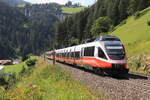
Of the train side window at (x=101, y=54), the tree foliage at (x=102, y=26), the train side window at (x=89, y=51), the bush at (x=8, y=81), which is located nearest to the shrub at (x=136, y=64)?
the train side window at (x=89, y=51)

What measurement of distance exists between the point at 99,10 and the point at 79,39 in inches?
764

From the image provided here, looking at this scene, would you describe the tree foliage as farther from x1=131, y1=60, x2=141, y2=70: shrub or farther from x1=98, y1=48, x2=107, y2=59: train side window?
x1=98, y1=48, x2=107, y2=59: train side window

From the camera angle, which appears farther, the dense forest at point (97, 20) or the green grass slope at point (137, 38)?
Answer: the dense forest at point (97, 20)

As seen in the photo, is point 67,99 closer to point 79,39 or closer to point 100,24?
point 100,24

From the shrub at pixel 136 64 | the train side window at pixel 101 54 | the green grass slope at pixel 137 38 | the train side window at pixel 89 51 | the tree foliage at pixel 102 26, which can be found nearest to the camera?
the train side window at pixel 101 54

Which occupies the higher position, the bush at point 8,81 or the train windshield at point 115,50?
the train windshield at point 115,50

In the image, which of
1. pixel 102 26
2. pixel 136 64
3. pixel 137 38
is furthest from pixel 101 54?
pixel 102 26

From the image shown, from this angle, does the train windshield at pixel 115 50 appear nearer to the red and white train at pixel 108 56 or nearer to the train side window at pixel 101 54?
the red and white train at pixel 108 56

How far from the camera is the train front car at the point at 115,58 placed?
69.6 feet

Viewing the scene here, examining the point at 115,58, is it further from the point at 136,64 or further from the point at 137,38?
the point at 137,38

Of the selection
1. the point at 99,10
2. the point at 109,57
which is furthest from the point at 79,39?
the point at 109,57

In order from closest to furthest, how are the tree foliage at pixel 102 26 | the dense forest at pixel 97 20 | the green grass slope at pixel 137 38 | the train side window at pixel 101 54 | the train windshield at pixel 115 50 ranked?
the train windshield at pixel 115 50, the train side window at pixel 101 54, the green grass slope at pixel 137 38, the dense forest at pixel 97 20, the tree foliage at pixel 102 26

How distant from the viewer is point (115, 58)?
21391 mm

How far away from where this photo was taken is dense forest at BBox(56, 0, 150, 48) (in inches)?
3863
